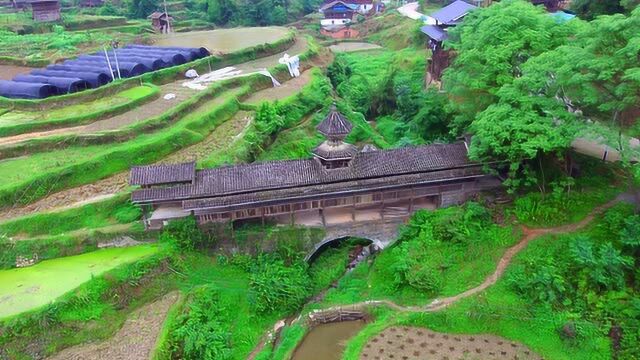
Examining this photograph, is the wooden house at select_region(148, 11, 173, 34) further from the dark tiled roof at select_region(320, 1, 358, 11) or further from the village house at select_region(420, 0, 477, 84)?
the village house at select_region(420, 0, 477, 84)

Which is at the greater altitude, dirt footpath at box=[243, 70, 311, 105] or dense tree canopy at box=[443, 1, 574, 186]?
dense tree canopy at box=[443, 1, 574, 186]

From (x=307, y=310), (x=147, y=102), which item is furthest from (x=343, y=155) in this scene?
(x=147, y=102)

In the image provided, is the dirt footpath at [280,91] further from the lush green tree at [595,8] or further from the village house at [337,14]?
the village house at [337,14]

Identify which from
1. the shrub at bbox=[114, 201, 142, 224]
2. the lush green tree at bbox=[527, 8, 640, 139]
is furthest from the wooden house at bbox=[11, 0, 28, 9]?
the lush green tree at bbox=[527, 8, 640, 139]

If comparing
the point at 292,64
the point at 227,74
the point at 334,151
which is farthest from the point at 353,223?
the point at 292,64

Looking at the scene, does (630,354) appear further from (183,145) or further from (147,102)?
(147,102)
